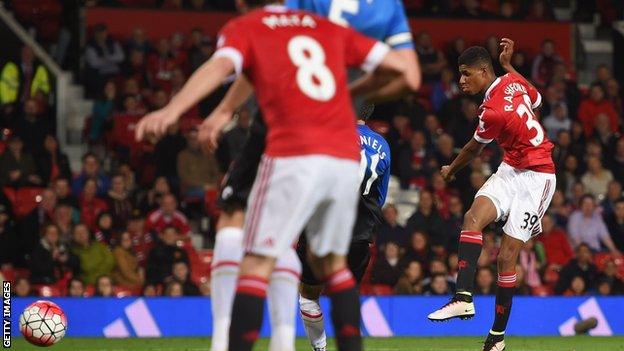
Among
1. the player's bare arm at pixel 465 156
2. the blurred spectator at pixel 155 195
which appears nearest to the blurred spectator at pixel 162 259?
the blurred spectator at pixel 155 195

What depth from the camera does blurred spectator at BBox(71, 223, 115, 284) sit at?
1590 centimetres

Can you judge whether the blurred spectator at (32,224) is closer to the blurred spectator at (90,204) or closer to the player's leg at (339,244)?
the blurred spectator at (90,204)

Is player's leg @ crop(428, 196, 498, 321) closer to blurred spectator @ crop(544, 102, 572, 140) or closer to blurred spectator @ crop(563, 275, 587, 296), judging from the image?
blurred spectator @ crop(563, 275, 587, 296)

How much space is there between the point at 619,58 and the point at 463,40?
12.0 feet

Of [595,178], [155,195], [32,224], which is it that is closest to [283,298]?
[32,224]

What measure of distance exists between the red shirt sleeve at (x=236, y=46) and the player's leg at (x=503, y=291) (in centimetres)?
459

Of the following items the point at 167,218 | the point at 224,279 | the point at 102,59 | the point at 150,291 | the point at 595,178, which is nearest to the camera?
the point at 224,279

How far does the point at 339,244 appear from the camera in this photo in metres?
6.51

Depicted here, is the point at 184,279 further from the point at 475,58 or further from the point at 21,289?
the point at 475,58

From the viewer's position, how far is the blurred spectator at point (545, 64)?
2139 cm

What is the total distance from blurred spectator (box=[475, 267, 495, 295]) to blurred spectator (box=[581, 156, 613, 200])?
4.13 m

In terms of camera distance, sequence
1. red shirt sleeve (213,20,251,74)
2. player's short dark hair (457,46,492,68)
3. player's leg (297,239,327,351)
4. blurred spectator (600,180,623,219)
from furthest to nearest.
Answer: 1. blurred spectator (600,180,623,219)
2. player's short dark hair (457,46,492,68)
3. player's leg (297,239,327,351)
4. red shirt sleeve (213,20,251,74)

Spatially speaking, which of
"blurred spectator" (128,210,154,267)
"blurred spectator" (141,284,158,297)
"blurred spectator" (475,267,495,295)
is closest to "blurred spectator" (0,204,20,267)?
"blurred spectator" (128,210,154,267)

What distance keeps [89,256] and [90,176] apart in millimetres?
1818
